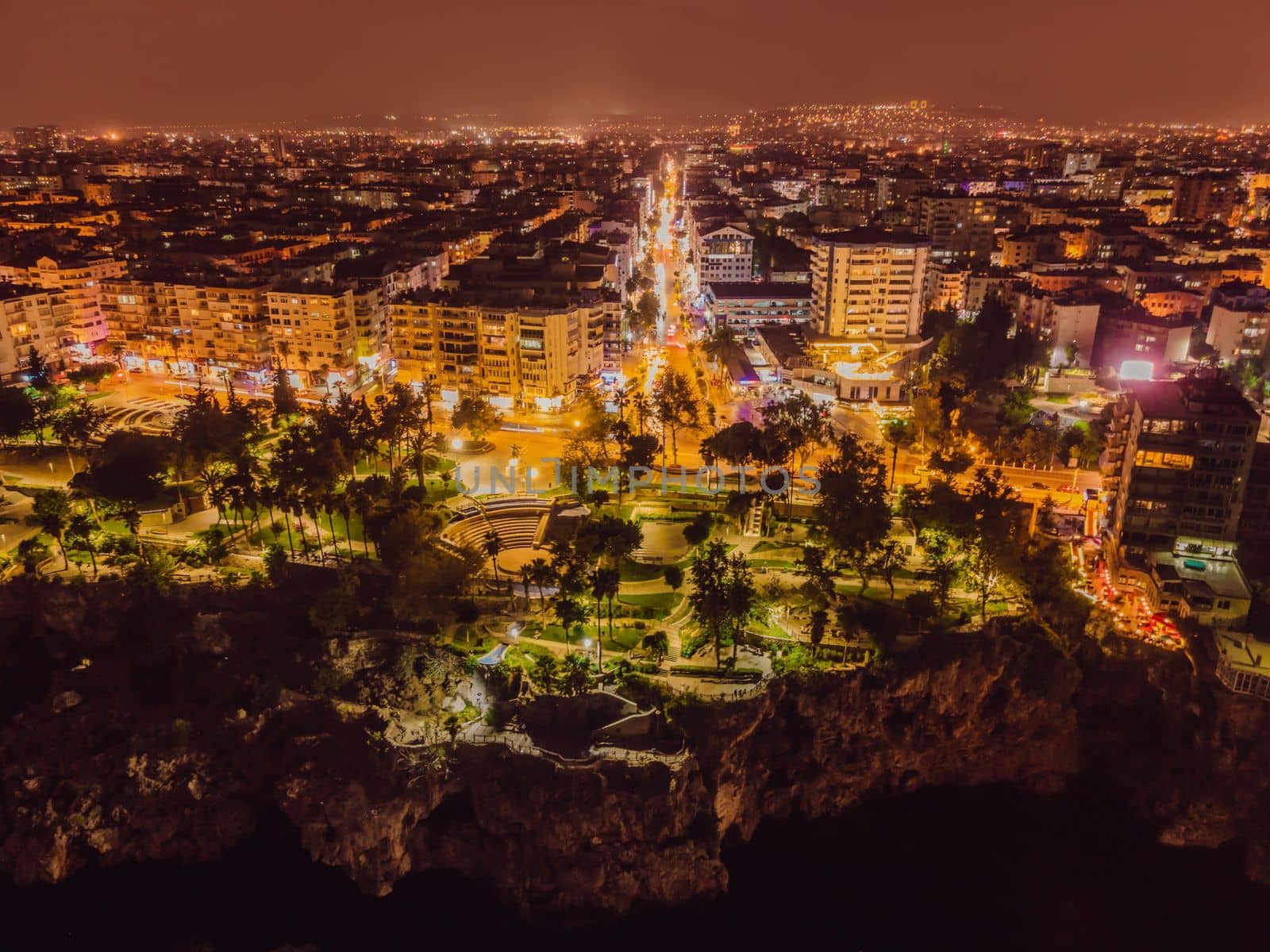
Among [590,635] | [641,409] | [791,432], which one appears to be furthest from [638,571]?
[641,409]

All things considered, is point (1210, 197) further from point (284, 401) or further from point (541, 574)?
point (541, 574)

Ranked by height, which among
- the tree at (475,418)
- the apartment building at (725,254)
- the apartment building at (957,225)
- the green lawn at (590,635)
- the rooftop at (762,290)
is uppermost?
the apartment building at (957,225)

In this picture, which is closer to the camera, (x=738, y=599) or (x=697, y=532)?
(x=738, y=599)

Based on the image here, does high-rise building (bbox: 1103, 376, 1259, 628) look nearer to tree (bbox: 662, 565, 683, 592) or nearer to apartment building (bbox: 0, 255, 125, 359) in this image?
tree (bbox: 662, 565, 683, 592)

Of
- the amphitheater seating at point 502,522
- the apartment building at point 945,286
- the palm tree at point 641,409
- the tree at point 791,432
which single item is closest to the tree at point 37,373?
the amphitheater seating at point 502,522

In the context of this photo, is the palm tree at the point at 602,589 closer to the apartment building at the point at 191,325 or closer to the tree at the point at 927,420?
the tree at the point at 927,420

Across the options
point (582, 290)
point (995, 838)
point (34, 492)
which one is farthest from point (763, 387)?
point (34, 492)
